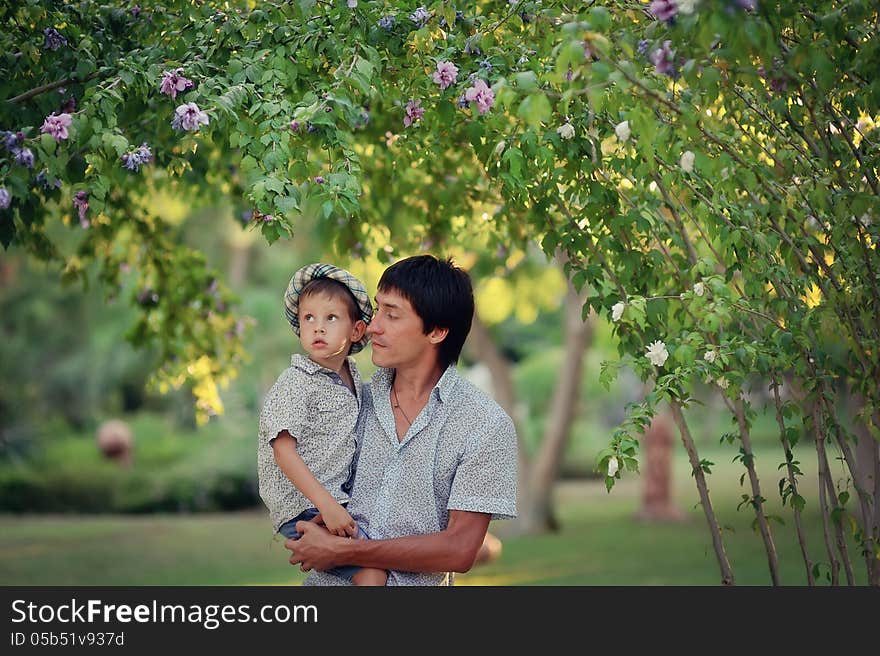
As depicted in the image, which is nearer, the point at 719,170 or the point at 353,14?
the point at 719,170

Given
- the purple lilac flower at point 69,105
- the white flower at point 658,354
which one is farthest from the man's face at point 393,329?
the purple lilac flower at point 69,105

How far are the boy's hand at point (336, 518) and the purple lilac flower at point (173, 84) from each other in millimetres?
1263

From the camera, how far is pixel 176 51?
11.5 ft

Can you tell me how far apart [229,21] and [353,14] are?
41cm

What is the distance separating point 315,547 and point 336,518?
Result: 0.10 metres

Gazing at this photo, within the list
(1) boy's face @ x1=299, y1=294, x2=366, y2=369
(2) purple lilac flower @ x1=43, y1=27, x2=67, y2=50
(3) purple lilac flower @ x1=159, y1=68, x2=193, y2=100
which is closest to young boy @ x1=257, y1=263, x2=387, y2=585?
(1) boy's face @ x1=299, y1=294, x2=366, y2=369

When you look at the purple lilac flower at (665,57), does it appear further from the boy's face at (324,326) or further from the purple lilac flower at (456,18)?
the boy's face at (324,326)

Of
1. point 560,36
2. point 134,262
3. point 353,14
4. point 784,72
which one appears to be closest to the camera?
point 784,72

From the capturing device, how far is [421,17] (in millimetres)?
3352

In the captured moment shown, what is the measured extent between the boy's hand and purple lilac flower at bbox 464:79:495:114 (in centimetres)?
117

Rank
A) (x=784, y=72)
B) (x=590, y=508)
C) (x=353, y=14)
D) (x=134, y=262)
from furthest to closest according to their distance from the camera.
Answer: (x=590, y=508)
(x=134, y=262)
(x=353, y=14)
(x=784, y=72)

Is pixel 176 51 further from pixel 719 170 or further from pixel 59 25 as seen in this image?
pixel 719 170
